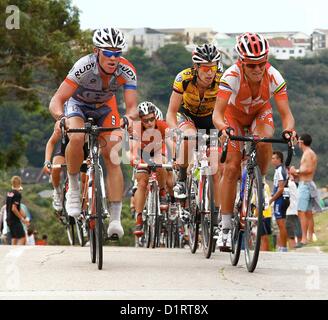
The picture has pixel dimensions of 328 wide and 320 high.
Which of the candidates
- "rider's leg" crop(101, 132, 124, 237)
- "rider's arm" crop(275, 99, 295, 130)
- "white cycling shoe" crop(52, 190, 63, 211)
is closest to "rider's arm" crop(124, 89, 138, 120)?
"rider's leg" crop(101, 132, 124, 237)

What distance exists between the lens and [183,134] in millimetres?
13438

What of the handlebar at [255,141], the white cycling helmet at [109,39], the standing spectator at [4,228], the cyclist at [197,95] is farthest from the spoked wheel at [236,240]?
the standing spectator at [4,228]

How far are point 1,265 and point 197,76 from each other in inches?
139

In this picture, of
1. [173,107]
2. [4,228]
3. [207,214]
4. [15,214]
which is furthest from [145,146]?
[4,228]

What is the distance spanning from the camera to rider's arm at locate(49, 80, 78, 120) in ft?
36.3

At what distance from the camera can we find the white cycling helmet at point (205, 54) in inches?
512

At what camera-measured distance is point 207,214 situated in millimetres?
12695

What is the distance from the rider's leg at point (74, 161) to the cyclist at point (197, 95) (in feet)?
5.75

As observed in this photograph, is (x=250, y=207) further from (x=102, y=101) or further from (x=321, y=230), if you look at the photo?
(x=321, y=230)

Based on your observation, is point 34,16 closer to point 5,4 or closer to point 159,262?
point 5,4

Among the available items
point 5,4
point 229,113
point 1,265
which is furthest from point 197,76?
point 5,4

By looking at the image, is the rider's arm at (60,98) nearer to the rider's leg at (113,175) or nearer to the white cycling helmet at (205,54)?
the rider's leg at (113,175)

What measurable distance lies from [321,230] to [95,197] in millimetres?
13140
